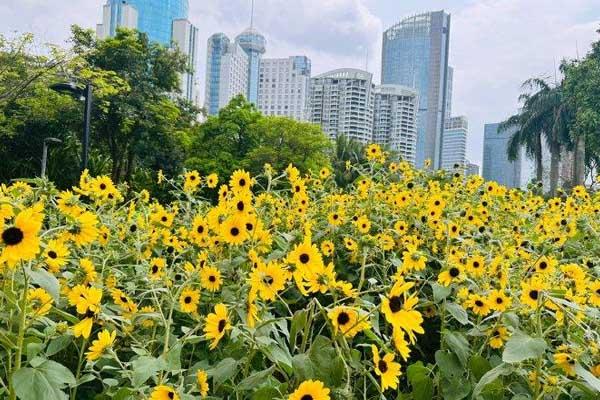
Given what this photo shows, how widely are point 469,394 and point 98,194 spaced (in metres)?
1.39

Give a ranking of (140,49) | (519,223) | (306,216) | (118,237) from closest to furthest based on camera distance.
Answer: (118,237) → (306,216) → (519,223) → (140,49)

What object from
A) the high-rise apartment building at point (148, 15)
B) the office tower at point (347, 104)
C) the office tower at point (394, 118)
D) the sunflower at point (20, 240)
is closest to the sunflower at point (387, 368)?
the sunflower at point (20, 240)

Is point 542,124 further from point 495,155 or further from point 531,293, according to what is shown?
point 531,293

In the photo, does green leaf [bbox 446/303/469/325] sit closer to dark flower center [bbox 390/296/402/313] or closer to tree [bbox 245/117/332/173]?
dark flower center [bbox 390/296/402/313]

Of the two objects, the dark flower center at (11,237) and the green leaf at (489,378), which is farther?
the green leaf at (489,378)

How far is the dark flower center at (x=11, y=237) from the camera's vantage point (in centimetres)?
84

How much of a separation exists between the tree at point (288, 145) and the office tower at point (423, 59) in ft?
101

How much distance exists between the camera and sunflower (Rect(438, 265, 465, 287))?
151 cm

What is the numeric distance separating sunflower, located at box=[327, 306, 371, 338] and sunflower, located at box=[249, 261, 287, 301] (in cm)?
15

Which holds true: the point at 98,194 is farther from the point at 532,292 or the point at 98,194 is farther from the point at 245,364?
the point at 532,292

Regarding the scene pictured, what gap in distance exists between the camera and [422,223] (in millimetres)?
2461

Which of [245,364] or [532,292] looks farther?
[532,292]

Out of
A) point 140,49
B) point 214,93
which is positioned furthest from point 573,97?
point 214,93

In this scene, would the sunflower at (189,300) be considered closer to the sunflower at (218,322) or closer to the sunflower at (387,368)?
the sunflower at (218,322)
